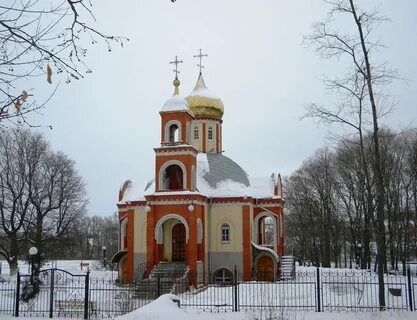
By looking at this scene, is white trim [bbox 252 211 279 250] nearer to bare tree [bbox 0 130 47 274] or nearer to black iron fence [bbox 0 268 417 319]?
black iron fence [bbox 0 268 417 319]

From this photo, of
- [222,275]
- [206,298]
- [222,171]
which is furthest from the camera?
[222,171]

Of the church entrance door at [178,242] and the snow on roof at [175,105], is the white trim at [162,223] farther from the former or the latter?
the snow on roof at [175,105]

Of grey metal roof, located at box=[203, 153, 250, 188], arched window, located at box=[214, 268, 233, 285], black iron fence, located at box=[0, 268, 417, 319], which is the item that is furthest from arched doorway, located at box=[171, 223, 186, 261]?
grey metal roof, located at box=[203, 153, 250, 188]

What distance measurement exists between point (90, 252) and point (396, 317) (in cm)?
7050

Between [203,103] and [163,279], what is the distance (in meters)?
13.4

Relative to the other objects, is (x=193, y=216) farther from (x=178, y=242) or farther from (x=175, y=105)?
(x=175, y=105)

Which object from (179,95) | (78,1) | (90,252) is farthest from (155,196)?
(90,252)

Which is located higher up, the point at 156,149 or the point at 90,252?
the point at 156,149

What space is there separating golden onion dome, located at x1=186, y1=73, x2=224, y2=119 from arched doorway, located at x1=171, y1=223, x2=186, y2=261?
28.4ft

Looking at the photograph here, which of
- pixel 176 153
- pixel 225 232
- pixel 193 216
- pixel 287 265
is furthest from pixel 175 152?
pixel 287 265

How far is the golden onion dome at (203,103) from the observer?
111 feet

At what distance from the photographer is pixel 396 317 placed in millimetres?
12680

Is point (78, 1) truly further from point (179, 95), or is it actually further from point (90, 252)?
point (90, 252)

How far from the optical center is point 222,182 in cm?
3008
